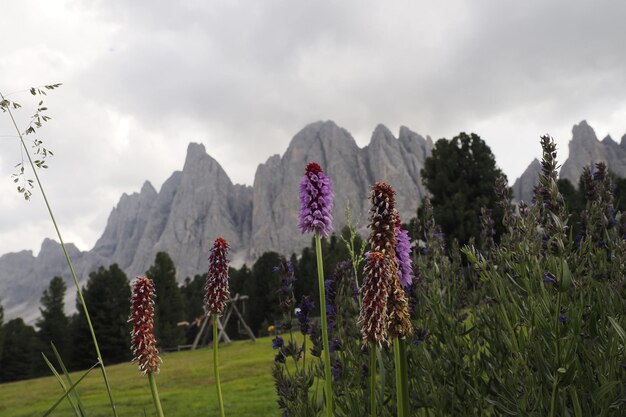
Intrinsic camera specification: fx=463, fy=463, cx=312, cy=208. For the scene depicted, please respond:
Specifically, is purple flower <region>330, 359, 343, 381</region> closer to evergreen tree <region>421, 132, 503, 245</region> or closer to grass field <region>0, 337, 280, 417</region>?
grass field <region>0, 337, 280, 417</region>

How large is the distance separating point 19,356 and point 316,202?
232 ft

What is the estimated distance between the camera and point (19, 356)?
59.9 metres

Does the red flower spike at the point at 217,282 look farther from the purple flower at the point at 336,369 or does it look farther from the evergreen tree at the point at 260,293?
the evergreen tree at the point at 260,293

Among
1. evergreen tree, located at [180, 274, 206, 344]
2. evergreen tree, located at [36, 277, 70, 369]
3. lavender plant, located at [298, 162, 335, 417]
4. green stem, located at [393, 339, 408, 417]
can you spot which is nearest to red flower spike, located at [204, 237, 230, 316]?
lavender plant, located at [298, 162, 335, 417]

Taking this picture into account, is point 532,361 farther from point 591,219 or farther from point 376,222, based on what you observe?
point 591,219

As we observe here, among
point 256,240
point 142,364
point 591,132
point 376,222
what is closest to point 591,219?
point 376,222

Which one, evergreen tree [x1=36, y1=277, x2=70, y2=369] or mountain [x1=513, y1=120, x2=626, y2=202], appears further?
mountain [x1=513, y1=120, x2=626, y2=202]

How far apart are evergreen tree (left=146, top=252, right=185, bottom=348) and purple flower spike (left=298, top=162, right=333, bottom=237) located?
58.6 metres

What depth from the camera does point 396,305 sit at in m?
2.36

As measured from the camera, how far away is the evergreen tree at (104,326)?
49.6 m

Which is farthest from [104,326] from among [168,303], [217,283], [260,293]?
[217,283]

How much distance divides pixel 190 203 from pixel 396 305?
195280 mm

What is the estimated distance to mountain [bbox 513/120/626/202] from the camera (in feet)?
405

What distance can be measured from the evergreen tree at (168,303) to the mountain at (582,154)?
3729 inches
